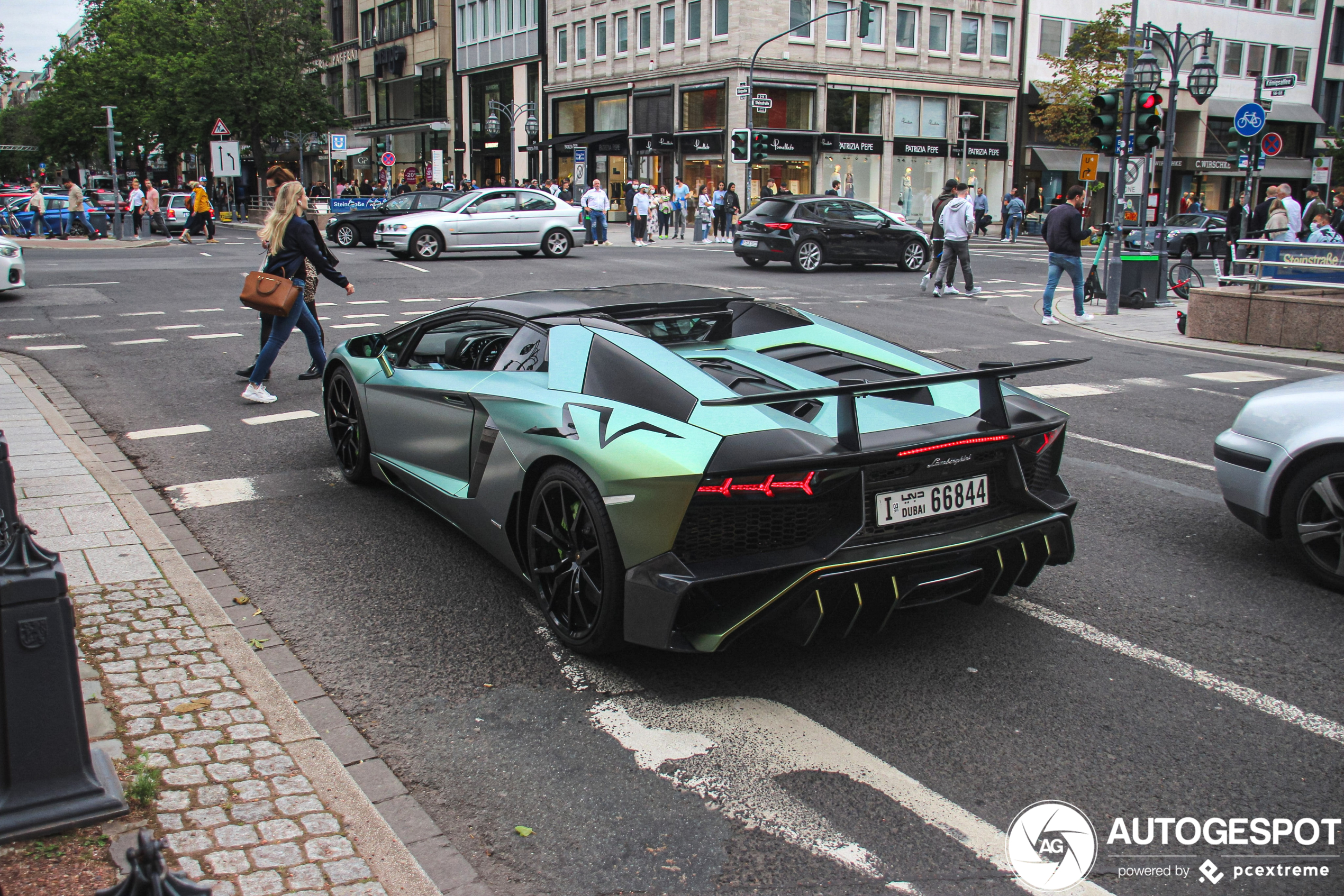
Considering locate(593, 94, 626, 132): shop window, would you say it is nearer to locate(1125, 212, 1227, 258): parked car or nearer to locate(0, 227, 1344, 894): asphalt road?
locate(1125, 212, 1227, 258): parked car

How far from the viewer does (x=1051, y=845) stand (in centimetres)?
310

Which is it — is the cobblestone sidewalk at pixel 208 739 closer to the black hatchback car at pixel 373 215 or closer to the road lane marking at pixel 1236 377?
the road lane marking at pixel 1236 377

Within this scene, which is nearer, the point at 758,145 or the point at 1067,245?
the point at 1067,245

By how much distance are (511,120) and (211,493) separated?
52837 mm

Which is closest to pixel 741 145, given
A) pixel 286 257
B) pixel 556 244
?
pixel 556 244

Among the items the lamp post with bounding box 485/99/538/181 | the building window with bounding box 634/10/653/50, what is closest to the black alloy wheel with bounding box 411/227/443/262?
the building window with bounding box 634/10/653/50

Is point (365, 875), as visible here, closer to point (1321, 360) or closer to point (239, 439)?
point (239, 439)

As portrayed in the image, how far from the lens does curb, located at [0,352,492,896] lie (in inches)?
115

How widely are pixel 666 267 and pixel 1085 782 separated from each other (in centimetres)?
2214

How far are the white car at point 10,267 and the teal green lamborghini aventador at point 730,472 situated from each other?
48.3 ft

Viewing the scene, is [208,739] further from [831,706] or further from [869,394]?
[869,394]

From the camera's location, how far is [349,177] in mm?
75750

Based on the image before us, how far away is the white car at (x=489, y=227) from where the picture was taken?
997 inches

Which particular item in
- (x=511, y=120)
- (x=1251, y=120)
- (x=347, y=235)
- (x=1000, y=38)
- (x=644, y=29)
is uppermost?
(x=644, y=29)
